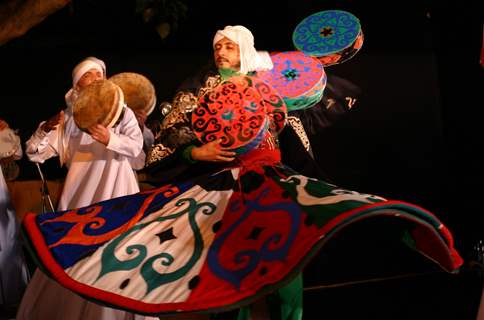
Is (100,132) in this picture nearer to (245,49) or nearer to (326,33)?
(245,49)

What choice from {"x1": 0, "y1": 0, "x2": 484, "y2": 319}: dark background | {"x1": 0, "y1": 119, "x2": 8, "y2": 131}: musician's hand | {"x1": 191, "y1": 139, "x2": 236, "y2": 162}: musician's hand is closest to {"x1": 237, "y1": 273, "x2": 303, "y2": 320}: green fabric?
{"x1": 191, "y1": 139, "x2": 236, "y2": 162}: musician's hand

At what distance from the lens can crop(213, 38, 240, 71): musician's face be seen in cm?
325

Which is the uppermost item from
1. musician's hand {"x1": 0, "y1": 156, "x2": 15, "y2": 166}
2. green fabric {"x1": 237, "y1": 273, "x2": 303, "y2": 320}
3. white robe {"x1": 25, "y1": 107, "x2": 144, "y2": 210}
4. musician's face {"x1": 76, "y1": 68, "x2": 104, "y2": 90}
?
musician's face {"x1": 76, "y1": 68, "x2": 104, "y2": 90}

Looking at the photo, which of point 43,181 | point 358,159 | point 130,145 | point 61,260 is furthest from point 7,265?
point 358,159

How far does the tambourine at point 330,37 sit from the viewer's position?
3795 mm

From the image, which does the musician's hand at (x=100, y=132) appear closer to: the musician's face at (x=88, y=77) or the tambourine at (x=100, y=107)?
the tambourine at (x=100, y=107)

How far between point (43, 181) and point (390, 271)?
7.69ft

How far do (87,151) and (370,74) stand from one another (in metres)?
2.21

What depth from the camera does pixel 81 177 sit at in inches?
147

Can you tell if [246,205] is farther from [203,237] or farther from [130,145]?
[130,145]

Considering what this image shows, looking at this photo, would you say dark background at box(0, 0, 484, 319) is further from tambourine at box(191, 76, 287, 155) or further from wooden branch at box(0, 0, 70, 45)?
tambourine at box(191, 76, 287, 155)

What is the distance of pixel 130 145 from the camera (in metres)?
3.62

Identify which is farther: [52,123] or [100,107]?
[52,123]

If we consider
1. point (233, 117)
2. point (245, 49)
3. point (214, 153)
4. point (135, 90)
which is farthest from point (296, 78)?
point (135, 90)
